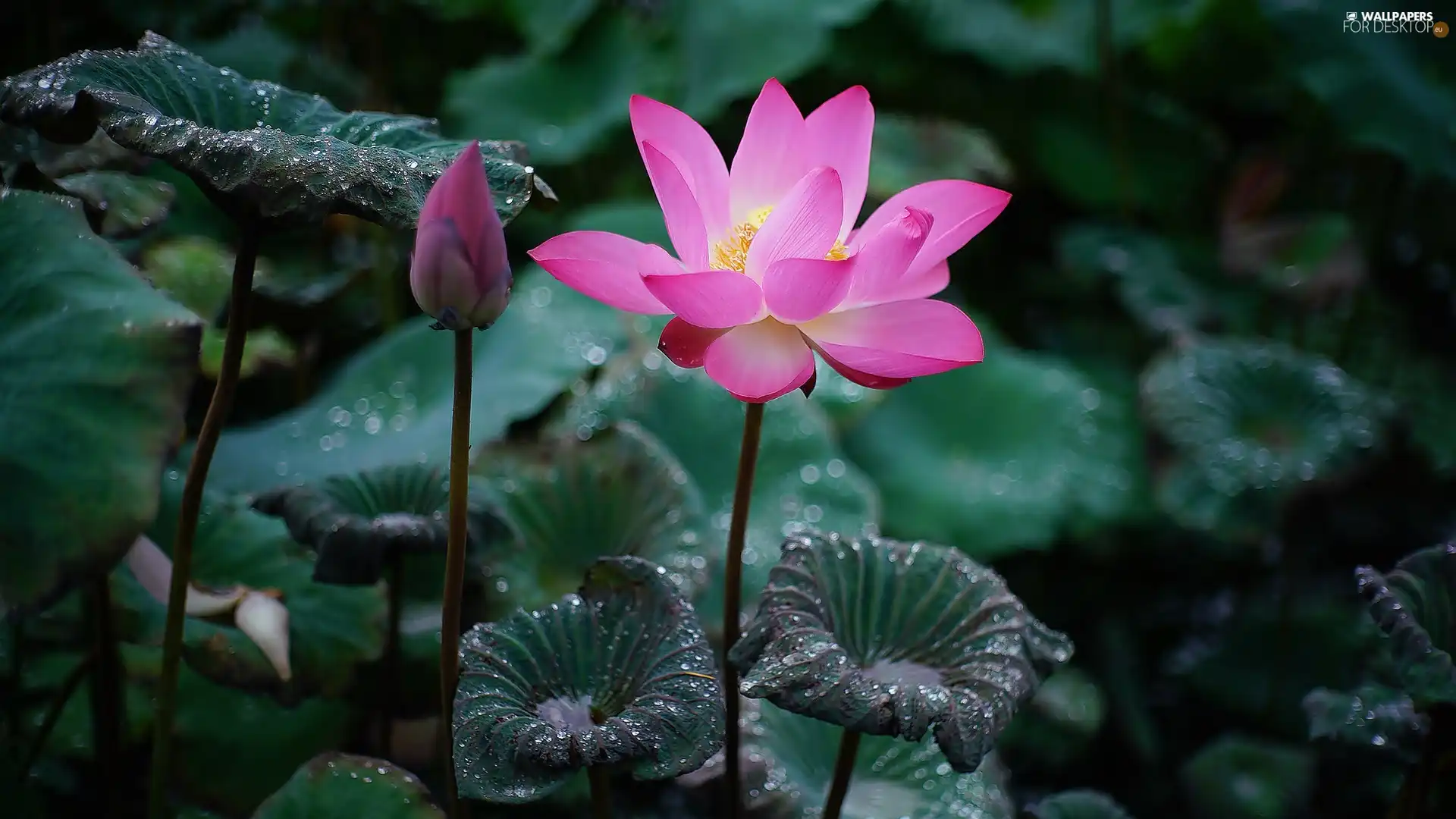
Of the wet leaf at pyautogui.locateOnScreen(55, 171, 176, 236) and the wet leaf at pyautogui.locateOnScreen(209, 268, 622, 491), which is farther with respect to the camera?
the wet leaf at pyautogui.locateOnScreen(209, 268, 622, 491)

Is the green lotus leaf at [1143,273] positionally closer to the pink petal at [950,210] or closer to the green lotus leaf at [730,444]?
the green lotus leaf at [730,444]

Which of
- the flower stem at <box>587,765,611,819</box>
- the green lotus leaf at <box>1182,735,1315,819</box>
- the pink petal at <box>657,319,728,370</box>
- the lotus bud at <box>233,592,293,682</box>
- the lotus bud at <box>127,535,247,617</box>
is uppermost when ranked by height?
the pink petal at <box>657,319,728,370</box>

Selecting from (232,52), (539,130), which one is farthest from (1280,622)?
(232,52)

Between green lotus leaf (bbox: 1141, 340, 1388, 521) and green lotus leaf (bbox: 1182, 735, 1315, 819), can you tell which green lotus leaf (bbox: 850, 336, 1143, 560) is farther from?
green lotus leaf (bbox: 1182, 735, 1315, 819)

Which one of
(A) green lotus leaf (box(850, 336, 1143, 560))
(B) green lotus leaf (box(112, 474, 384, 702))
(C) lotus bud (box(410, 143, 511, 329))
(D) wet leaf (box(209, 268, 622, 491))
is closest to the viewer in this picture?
(C) lotus bud (box(410, 143, 511, 329))

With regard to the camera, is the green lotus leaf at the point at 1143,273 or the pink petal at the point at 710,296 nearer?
the pink petal at the point at 710,296

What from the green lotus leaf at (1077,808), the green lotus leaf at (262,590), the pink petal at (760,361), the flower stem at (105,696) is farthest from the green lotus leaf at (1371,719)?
the flower stem at (105,696)

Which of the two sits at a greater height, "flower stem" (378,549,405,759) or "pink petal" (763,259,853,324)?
"pink petal" (763,259,853,324)

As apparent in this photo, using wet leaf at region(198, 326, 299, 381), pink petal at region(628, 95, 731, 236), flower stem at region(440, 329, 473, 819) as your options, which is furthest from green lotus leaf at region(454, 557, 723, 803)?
wet leaf at region(198, 326, 299, 381)
